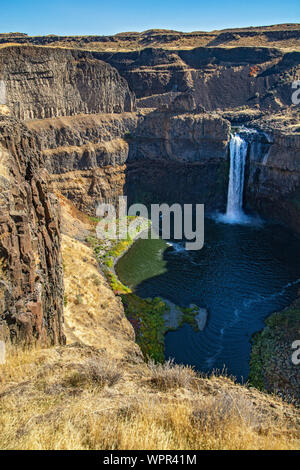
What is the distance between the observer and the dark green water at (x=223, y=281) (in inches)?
1086

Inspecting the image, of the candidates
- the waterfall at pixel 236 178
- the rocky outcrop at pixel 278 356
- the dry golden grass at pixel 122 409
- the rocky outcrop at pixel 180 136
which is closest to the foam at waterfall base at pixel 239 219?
the waterfall at pixel 236 178

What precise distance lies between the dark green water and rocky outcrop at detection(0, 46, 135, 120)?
20609mm

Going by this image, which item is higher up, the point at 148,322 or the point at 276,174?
the point at 276,174

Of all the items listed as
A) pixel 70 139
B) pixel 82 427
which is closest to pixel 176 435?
→ pixel 82 427

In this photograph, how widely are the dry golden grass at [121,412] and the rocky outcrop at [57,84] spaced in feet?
121

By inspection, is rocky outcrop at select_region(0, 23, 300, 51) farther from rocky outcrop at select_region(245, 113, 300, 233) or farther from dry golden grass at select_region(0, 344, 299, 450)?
dry golden grass at select_region(0, 344, 299, 450)

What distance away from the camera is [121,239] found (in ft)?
148

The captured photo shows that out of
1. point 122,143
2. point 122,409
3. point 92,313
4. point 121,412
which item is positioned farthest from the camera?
point 122,143

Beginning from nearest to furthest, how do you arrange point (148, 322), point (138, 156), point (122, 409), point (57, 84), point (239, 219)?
1. point (122, 409)
2. point (148, 322)
3. point (57, 84)
4. point (239, 219)
5. point (138, 156)

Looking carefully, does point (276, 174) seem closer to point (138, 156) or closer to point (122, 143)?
point (138, 156)

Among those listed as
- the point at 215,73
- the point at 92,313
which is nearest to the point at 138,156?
the point at 92,313

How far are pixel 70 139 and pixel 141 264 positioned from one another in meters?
19.4

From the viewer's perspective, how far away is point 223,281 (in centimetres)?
3650

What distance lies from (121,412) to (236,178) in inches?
1879
